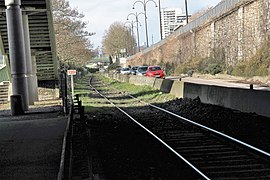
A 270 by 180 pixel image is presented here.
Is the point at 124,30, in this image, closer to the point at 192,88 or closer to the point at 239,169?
the point at 192,88

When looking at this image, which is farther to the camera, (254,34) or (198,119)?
(254,34)

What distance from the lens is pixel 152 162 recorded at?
1023 centimetres

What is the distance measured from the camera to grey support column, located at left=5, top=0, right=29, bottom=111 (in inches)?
923

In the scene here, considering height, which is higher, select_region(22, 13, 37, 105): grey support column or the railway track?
select_region(22, 13, 37, 105): grey support column

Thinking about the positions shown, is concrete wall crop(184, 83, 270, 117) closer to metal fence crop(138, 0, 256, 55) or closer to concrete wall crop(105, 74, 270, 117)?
concrete wall crop(105, 74, 270, 117)

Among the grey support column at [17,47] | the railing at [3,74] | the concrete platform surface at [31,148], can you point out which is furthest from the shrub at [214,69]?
the concrete platform surface at [31,148]

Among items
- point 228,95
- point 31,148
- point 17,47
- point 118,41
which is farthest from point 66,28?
point 118,41

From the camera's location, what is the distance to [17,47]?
23984 millimetres

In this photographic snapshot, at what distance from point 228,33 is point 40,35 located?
27.7 metres

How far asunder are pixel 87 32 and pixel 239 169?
172 ft

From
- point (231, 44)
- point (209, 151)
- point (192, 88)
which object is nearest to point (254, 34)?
point (231, 44)

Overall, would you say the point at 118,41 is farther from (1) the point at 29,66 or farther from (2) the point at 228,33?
(1) the point at 29,66

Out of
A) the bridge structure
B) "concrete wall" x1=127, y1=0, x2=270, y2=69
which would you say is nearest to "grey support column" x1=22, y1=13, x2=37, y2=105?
the bridge structure

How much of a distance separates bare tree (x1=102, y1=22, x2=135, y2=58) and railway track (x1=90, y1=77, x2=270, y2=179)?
13156 centimetres
